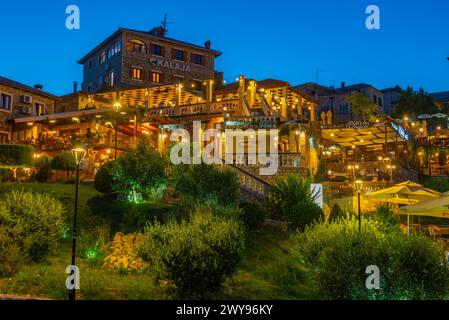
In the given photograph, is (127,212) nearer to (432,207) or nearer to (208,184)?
(208,184)

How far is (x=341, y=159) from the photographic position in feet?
128

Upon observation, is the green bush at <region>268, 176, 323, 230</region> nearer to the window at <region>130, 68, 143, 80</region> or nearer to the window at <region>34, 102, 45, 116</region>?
the window at <region>34, 102, 45, 116</region>

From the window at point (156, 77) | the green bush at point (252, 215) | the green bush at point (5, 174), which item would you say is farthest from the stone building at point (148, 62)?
the green bush at point (252, 215)

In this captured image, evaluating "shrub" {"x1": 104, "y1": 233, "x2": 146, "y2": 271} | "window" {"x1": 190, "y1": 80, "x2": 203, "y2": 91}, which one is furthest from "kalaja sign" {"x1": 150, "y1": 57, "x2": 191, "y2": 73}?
"shrub" {"x1": 104, "y1": 233, "x2": 146, "y2": 271}

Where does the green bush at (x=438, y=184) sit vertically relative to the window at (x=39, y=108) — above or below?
below

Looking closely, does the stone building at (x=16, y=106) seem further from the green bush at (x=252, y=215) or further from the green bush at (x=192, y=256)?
the green bush at (x=192, y=256)

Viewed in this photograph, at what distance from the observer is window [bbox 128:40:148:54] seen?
48156 millimetres

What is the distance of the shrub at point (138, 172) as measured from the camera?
1980 centimetres

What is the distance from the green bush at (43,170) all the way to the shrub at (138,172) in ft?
24.4

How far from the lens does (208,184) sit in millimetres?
17922

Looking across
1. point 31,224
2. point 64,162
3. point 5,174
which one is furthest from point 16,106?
point 31,224

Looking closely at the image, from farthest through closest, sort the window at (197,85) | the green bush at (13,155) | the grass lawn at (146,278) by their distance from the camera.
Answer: the window at (197,85) → the green bush at (13,155) → the grass lawn at (146,278)

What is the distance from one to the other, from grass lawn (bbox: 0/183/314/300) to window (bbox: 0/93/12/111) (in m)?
22.2
